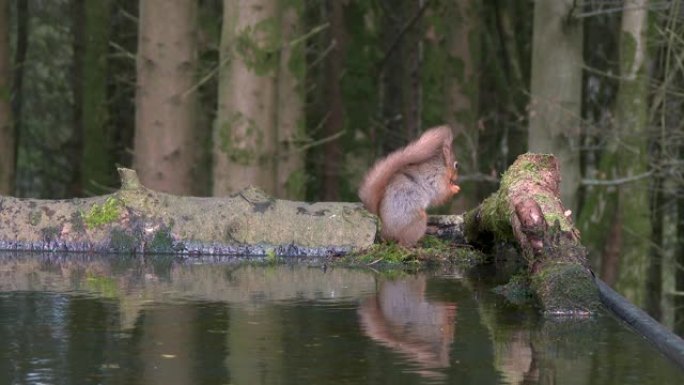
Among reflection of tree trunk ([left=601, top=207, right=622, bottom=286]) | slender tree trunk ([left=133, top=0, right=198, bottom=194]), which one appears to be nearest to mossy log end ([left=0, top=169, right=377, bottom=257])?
slender tree trunk ([left=133, top=0, right=198, bottom=194])

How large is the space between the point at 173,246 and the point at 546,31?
29.9ft

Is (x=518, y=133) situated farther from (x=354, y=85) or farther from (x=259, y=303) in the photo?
(x=259, y=303)

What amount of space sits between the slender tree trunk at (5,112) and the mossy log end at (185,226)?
10087 mm

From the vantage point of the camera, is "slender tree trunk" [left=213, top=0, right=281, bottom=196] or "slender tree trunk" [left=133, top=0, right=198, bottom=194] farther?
"slender tree trunk" [left=133, top=0, right=198, bottom=194]

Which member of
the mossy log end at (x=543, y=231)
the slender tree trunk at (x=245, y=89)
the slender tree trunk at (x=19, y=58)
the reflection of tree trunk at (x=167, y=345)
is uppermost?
the slender tree trunk at (x=19, y=58)

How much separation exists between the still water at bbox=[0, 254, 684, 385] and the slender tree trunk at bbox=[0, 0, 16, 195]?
443 inches

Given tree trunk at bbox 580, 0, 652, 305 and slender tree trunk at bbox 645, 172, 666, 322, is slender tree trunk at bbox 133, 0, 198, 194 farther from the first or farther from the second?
slender tree trunk at bbox 645, 172, 666, 322

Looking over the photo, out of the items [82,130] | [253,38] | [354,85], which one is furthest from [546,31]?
[354,85]

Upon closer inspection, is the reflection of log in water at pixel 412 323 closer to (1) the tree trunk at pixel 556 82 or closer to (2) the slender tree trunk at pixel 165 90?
(2) the slender tree trunk at pixel 165 90

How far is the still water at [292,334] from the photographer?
442 centimetres

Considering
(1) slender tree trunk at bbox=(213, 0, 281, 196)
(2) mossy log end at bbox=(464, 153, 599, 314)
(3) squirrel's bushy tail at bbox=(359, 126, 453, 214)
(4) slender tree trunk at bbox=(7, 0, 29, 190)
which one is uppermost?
(4) slender tree trunk at bbox=(7, 0, 29, 190)

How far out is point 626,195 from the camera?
66.8ft

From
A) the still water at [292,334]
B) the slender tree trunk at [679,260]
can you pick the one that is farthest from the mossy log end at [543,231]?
the slender tree trunk at [679,260]

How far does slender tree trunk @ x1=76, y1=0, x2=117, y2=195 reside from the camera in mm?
22047
